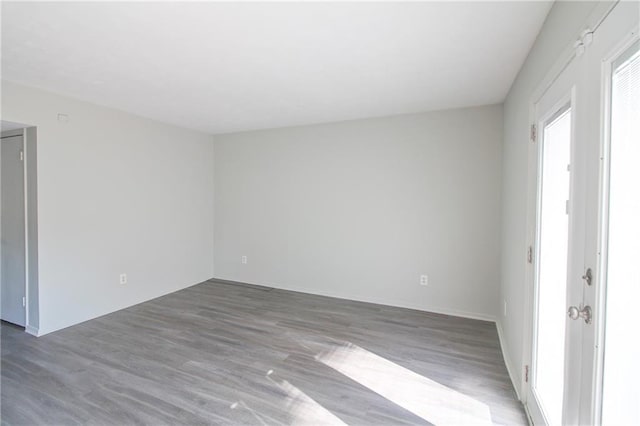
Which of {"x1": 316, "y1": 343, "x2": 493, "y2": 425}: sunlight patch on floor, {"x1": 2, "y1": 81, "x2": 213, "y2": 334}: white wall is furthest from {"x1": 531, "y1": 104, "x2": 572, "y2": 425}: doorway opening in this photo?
{"x1": 2, "y1": 81, "x2": 213, "y2": 334}: white wall

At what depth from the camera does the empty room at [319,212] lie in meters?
1.28

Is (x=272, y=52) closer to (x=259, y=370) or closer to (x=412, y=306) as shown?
(x=259, y=370)

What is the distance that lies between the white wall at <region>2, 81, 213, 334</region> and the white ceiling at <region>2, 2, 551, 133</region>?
0.34m

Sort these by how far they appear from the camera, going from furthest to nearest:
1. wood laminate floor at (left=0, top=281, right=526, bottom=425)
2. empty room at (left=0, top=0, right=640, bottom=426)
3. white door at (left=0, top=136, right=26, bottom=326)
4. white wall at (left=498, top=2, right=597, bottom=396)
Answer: white door at (left=0, top=136, right=26, bottom=326), wood laminate floor at (left=0, top=281, right=526, bottom=425), white wall at (left=498, top=2, right=597, bottom=396), empty room at (left=0, top=0, right=640, bottom=426)

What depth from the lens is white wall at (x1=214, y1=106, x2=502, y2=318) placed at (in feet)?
11.8

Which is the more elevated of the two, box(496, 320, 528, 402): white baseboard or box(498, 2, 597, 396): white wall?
box(498, 2, 597, 396): white wall

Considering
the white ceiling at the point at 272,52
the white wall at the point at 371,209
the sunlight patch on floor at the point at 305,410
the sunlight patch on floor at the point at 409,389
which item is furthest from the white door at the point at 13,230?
the sunlight patch on floor at the point at 409,389

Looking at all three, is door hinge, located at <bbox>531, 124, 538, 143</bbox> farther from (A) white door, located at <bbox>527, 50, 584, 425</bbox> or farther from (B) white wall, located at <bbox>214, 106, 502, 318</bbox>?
(B) white wall, located at <bbox>214, 106, 502, 318</bbox>

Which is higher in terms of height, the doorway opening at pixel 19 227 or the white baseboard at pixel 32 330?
the doorway opening at pixel 19 227

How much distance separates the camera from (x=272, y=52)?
219cm

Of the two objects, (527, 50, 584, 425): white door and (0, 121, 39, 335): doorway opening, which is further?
(0, 121, 39, 335): doorway opening

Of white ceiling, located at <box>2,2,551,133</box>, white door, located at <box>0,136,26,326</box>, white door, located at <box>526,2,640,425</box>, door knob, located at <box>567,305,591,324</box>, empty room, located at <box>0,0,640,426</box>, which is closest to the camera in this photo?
white door, located at <box>526,2,640,425</box>

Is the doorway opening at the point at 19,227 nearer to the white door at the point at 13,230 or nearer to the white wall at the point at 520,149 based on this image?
the white door at the point at 13,230

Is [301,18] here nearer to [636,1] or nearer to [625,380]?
[636,1]
